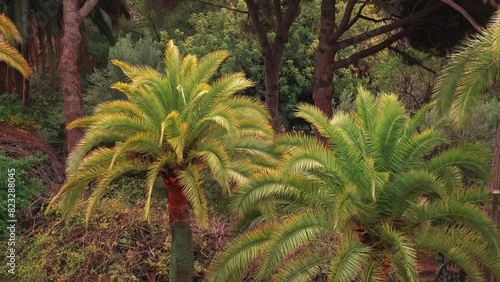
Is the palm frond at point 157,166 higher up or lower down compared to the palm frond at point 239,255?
higher up

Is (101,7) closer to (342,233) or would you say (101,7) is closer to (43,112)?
(43,112)

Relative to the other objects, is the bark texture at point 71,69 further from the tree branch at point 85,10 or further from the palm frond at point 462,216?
the palm frond at point 462,216

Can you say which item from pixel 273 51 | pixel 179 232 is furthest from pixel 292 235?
pixel 273 51

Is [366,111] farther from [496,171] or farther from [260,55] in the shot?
[260,55]

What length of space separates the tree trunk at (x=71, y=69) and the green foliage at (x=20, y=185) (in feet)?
3.60

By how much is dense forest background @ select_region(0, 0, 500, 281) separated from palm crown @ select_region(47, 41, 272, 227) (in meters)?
1.15

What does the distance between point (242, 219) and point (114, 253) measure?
4013 millimetres

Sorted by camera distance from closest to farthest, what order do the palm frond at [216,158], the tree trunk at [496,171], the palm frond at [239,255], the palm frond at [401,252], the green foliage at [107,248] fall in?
1. the palm frond at [401,252]
2. the palm frond at [216,158]
3. the palm frond at [239,255]
4. the tree trunk at [496,171]
5. the green foliage at [107,248]

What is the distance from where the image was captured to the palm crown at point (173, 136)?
1195cm

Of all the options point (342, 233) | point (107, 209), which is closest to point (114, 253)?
point (107, 209)

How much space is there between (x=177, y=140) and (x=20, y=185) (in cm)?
701

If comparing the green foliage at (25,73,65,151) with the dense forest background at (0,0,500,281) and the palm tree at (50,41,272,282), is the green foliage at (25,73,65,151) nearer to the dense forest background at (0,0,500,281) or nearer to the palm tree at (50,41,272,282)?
the dense forest background at (0,0,500,281)

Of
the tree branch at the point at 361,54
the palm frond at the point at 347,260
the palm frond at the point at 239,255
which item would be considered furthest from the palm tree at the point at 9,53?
the tree branch at the point at 361,54

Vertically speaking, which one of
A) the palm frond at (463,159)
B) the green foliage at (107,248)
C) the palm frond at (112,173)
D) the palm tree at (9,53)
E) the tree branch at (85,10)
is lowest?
the green foliage at (107,248)
